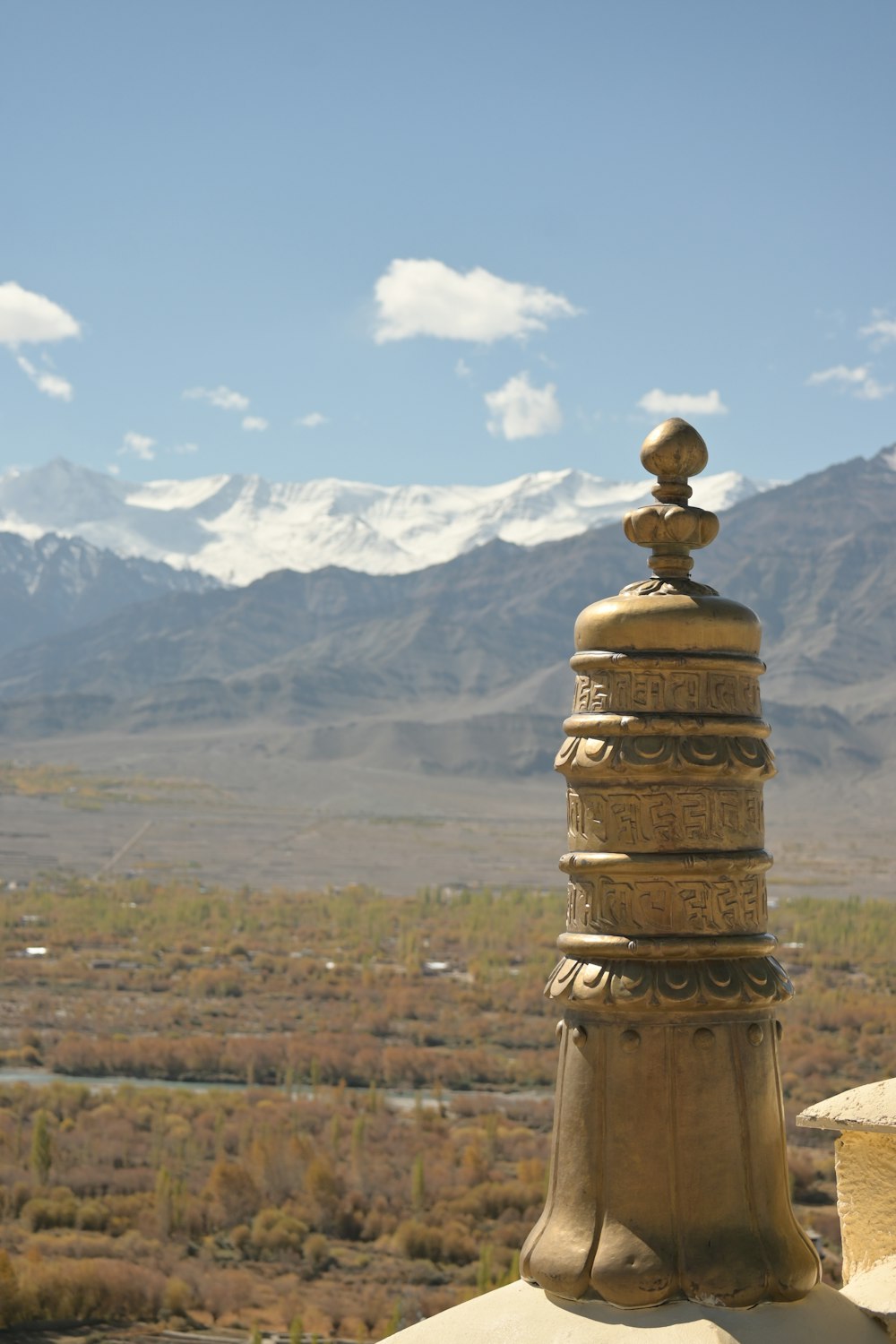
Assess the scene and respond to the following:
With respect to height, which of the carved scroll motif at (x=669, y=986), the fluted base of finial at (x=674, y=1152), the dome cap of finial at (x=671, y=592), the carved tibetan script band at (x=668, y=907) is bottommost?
the fluted base of finial at (x=674, y=1152)

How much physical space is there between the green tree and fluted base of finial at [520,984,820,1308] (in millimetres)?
31002

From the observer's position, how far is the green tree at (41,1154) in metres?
33.2

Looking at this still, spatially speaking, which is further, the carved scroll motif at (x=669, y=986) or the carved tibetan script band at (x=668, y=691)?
the carved tibetan script band at (x=668, y=691)

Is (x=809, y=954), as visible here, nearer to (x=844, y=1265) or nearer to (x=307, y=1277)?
(x=307, y=1277)

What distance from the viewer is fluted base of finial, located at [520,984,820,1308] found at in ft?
12.8

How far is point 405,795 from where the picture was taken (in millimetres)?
146250

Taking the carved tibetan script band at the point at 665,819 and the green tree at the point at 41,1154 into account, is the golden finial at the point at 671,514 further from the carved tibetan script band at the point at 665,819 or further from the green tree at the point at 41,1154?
the green tree at the point at 41,1154

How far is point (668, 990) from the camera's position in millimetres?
3963

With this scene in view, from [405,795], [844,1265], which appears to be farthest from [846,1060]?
[405,795]

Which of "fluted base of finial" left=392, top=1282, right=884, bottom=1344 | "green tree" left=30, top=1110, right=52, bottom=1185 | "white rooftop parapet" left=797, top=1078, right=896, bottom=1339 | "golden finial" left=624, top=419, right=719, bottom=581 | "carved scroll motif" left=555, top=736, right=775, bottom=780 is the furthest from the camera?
"green tree" left=30, top=1110, right=52, bottom=1185

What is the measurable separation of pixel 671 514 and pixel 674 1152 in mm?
1463

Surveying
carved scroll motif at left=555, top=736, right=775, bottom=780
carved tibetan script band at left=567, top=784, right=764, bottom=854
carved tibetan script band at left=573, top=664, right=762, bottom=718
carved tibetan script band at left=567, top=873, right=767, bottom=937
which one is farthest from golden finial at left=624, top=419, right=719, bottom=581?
carved tibetan script band at left=567, top=873, right=767, bottom=937

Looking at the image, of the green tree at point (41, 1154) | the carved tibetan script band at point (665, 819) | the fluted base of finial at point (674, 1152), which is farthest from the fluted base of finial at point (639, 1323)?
the green tree at point (41, 1154)

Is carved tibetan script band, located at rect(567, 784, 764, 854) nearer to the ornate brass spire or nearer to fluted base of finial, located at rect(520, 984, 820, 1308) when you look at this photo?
the ornate brass spire
